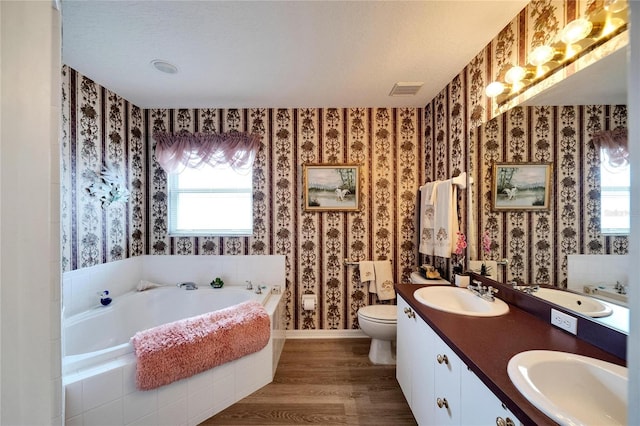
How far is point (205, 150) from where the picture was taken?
8.46 feet

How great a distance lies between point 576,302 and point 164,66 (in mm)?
2855

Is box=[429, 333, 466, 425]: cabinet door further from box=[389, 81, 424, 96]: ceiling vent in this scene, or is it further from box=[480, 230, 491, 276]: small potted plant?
box=[389, 81, 424, 96]: ceiling vent

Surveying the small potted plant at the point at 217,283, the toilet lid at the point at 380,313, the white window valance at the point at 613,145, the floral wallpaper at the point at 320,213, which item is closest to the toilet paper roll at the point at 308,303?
the floral wallpaper at the point at 320,213

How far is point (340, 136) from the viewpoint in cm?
263

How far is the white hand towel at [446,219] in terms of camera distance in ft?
6.53

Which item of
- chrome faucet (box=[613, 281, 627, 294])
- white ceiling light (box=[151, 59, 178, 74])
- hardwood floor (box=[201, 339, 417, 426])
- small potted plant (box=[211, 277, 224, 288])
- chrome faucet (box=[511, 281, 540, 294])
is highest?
white ceiling light (box=[151, 59, 178, 74])

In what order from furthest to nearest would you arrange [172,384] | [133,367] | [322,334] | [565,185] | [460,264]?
[322,334] < [460,264] < [172,384] < [133,367] < [565,185]

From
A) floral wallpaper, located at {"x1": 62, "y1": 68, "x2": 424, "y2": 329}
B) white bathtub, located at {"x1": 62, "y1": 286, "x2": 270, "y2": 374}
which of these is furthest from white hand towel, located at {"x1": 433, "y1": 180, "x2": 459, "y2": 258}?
white bathtub, located at {"x1": 62, "y1": 286, "x2": 270, "y2": 374}

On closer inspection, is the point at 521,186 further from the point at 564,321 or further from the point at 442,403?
the point at 442,403

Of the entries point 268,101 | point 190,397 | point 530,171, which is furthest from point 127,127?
point 530,171

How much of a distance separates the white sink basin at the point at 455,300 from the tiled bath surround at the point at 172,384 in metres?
1.20

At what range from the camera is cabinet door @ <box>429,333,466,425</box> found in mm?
1063

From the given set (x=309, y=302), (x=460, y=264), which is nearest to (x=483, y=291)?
(x=460, y=264)

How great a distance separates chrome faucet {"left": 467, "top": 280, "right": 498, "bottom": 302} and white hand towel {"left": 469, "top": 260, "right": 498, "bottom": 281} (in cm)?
8
